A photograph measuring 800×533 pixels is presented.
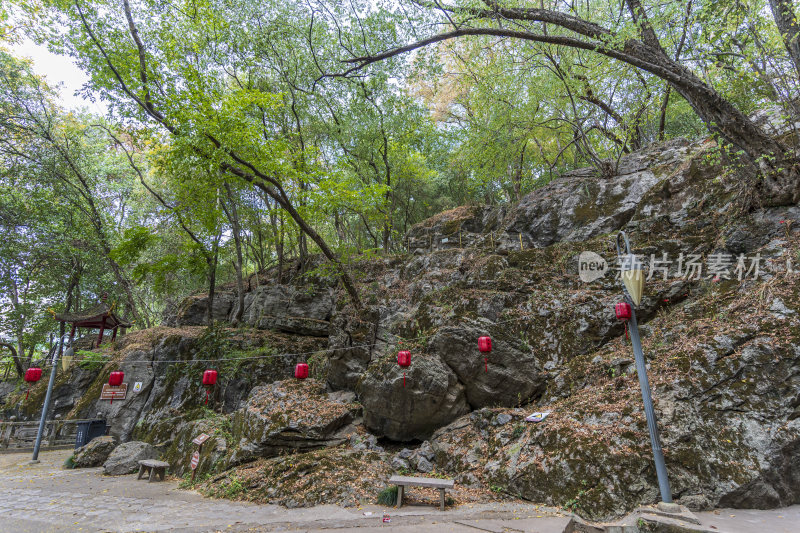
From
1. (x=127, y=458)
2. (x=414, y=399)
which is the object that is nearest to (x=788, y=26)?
(x=414, y=399)

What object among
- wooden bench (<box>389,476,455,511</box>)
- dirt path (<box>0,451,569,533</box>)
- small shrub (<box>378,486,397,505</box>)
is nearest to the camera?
dirt path (<box>0,451,569,533</box>)

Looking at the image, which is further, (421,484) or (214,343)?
(214,343)

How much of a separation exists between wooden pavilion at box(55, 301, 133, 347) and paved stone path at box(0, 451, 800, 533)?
35.7 feet

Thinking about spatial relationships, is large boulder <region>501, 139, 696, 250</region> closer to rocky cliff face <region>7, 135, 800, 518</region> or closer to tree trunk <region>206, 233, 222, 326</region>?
rocky cliff face <region>7, 135, 800, 518</region>

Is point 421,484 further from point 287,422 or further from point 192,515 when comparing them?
point 287,422

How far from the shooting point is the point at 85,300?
2083 centimetres

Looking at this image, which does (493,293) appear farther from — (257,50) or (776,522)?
(257,50)

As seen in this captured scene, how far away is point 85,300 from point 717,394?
28.9m

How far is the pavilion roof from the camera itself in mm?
15344

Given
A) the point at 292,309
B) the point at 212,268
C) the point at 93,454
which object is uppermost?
the point at 212,268

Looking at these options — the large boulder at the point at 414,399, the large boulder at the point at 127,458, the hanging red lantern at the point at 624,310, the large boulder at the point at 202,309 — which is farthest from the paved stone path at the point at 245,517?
the large boulder at the point at 202,309

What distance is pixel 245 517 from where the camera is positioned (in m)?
5.40

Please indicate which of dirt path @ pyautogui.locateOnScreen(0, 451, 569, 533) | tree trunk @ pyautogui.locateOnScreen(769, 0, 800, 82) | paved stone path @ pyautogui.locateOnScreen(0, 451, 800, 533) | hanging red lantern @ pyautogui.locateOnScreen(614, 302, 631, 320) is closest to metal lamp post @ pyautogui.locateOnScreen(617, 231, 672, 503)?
hanging red lantern @ pyautogui.locateOnScreen(614, 302, 631, 320)

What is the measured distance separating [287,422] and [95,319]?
14.6 metres
